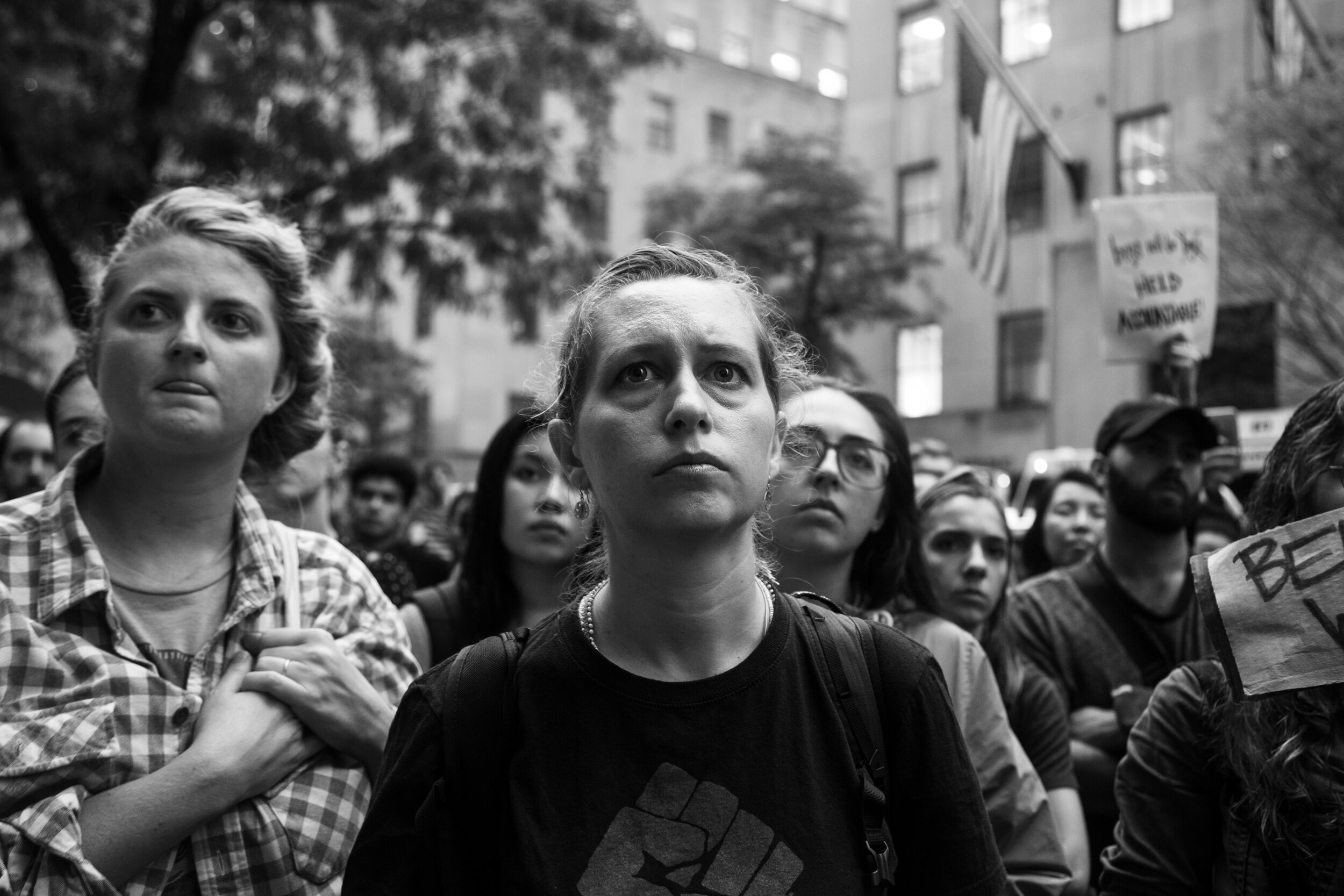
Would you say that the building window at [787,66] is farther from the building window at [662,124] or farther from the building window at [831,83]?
the building window at [662,124]

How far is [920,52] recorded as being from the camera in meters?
27.8

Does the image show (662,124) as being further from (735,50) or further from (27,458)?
(27,458)

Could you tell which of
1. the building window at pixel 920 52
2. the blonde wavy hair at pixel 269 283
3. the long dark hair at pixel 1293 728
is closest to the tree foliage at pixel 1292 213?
the building window at pixel 920 52

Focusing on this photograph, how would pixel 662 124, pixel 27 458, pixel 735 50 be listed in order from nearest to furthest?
pixel 27 458 → pixel 662 124 → pixel 735 50

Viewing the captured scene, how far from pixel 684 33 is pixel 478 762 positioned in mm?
37442

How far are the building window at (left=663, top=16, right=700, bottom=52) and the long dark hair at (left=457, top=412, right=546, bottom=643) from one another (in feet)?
113

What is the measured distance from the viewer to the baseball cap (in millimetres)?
4660

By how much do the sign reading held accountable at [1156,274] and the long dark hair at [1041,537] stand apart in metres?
0.60

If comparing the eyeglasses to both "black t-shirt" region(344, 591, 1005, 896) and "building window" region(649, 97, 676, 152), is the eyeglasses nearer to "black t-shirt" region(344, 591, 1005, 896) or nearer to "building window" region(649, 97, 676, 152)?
"black t-shirt" region(344, 591, 1005, 896)

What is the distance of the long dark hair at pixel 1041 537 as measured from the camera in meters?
6.23

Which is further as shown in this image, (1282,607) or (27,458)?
(27,458)

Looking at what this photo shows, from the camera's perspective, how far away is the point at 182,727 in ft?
7.59

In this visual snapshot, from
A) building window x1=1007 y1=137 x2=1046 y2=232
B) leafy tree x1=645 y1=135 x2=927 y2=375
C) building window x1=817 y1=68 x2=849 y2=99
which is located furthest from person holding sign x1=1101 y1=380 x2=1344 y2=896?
building window x1=817 y1=68 x2=849 y2=99

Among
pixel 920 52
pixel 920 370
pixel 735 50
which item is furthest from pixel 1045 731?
pixel 735 50
